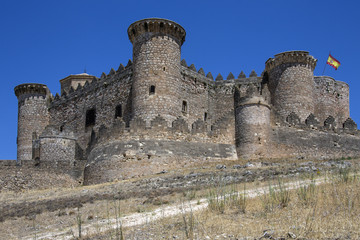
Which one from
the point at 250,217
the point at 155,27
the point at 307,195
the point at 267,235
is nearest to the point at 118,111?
A: the point at 155,27

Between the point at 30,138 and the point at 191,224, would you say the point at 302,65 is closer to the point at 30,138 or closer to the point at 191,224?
the point at 30,138

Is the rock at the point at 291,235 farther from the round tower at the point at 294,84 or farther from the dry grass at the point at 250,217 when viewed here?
the round tower at the point at 294,84

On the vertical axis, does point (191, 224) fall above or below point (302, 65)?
below

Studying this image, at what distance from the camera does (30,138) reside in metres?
38.1

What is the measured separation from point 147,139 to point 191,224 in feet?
52.1

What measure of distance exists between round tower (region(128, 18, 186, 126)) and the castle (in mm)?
59

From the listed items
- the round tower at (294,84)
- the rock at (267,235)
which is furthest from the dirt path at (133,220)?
the round tower at (294,84)

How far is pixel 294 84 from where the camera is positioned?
32.7 m

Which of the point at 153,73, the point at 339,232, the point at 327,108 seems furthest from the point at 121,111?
the point at 339,232

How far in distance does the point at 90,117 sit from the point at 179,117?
Result: 417 inches

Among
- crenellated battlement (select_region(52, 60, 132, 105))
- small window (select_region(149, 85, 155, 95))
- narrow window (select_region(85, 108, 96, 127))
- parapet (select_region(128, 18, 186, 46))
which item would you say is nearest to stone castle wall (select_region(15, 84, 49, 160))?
crenellated battlement (select_region(52, 60, 132, 105))

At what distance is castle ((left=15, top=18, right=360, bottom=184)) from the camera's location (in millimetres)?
26328

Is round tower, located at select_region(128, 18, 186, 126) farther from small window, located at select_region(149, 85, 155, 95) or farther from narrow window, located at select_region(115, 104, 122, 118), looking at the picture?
narrow window, located at select_region(115, 104, 122, 118)

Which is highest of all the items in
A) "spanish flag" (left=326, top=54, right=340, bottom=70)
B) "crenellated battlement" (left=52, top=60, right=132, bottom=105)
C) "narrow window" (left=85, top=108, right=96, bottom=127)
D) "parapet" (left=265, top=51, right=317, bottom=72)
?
"spanish flag" (left=326, top=54, right=340, bottom=70)
